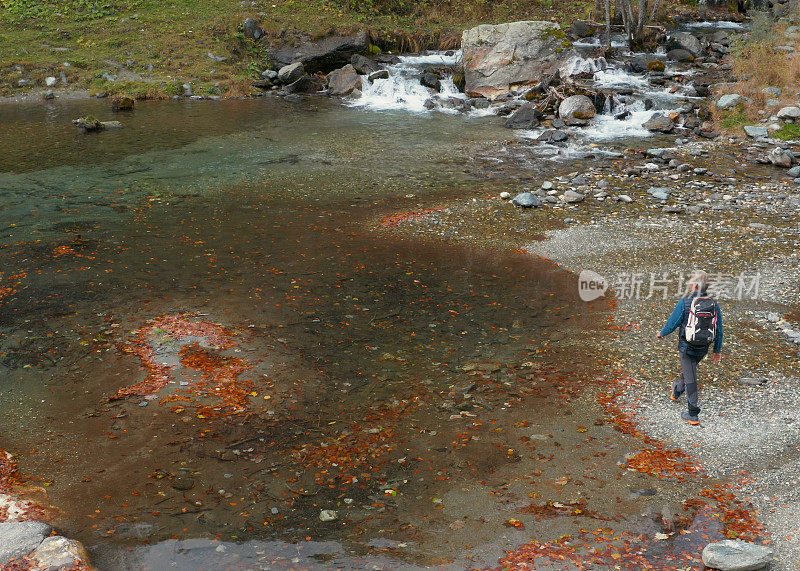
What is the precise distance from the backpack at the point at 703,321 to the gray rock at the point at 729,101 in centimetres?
2045

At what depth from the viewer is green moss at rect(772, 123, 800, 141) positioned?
23594 mm

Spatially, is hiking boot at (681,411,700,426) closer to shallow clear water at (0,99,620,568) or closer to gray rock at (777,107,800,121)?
shallow clear water at (0,99,620,568)

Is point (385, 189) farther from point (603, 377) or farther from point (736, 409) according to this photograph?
point (736, 409)

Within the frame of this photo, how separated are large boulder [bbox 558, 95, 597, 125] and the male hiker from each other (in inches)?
761

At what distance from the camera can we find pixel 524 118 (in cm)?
2795

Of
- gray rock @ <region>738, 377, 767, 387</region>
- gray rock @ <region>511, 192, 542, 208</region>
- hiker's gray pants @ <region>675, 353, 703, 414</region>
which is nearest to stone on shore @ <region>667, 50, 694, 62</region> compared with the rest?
gray rock @ <region>511, 192, 542, 208</region>

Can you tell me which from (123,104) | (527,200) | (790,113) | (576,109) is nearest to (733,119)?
(790,113)

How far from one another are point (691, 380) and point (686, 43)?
1255 inches

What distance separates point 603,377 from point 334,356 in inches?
173

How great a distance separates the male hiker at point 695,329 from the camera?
9250mm

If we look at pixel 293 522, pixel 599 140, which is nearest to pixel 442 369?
pixel 293 522

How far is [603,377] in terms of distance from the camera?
10.9 metres

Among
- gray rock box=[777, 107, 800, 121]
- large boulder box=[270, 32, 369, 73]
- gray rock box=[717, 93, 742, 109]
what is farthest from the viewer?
large boulder box=[270, 32, 369, 73]

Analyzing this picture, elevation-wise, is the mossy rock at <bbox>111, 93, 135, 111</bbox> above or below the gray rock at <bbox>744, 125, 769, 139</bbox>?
above
